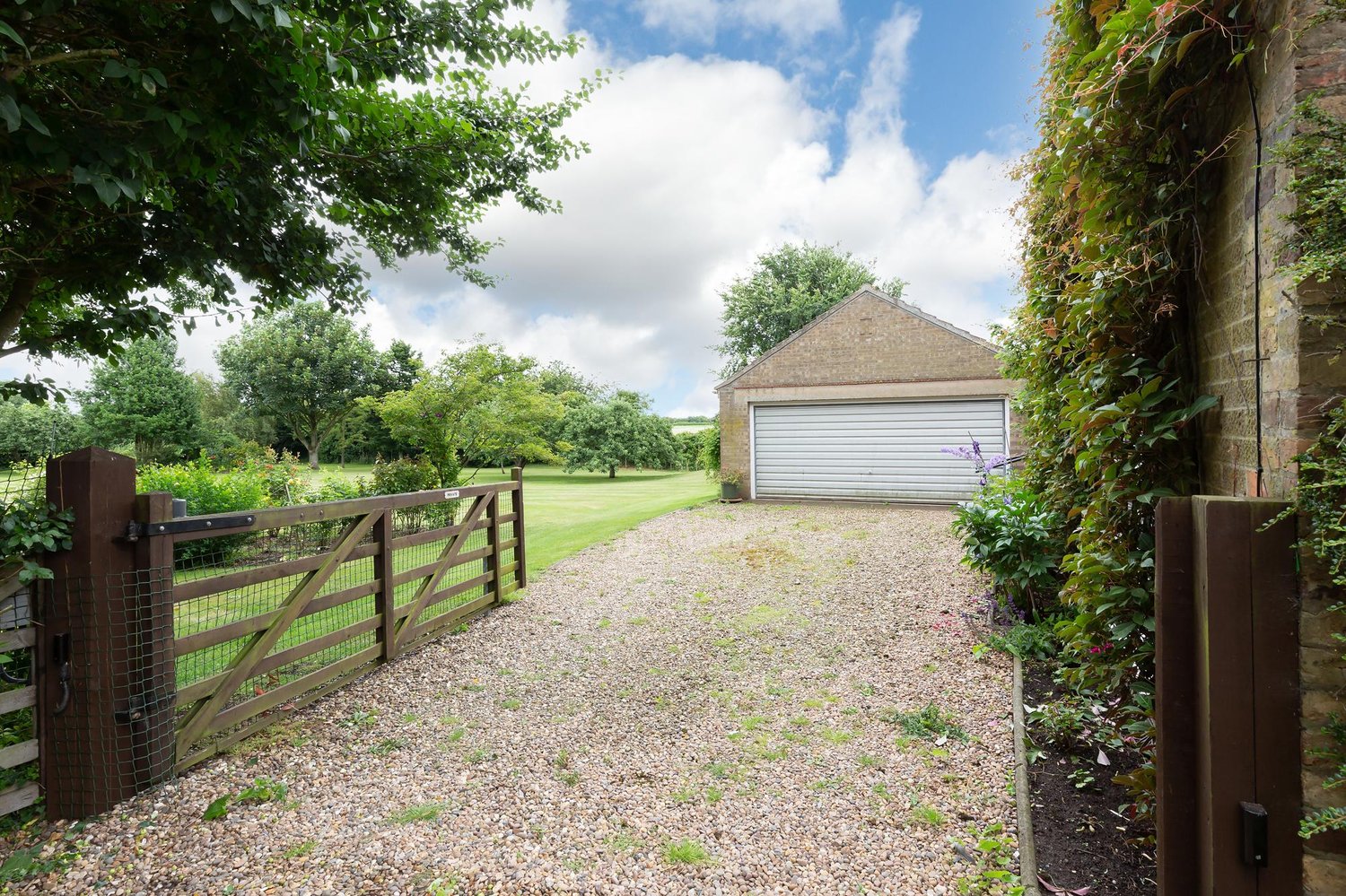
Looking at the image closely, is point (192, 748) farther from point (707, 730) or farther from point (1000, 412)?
point (1000, 412)

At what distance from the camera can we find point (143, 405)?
24.3 metres

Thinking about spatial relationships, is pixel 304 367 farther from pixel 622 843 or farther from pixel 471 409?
pixel 622 843

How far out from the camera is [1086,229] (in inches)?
92.4

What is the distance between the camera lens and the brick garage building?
12617 millimetres

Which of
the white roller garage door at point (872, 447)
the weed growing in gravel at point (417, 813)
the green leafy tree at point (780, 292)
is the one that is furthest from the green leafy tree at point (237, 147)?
the green leafy tree at point (780, 292)

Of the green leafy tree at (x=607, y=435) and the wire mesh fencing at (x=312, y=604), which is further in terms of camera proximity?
the green leafy tree at (x=607, y=435)

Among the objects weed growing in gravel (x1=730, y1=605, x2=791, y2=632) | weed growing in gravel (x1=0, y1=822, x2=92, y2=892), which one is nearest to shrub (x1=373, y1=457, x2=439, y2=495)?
weed growing in gravel (x1=730, y1=605, x2=791, y2=632)

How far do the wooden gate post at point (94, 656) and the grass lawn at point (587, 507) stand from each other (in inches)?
193

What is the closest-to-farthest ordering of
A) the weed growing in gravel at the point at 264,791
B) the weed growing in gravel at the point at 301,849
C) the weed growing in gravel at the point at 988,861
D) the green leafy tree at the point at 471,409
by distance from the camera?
the weed growing in gravel at the point at 988,861
the weed growing in gravel at the point at 301,849
the weed growing in gravel at the point at 264,791
the green leafy tree at the point at 471,409

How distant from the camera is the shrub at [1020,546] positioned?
4531mm

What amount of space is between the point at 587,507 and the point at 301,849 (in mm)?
13326

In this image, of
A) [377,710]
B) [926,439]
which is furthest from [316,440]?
[377,710]

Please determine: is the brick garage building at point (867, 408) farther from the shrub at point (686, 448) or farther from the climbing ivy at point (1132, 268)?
the shrub at point (686, 448)

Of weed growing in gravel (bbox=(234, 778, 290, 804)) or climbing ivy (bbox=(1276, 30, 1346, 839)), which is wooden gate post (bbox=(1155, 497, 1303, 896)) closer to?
climbing ivy (bbox=(1276, 30, 1346, 839))
